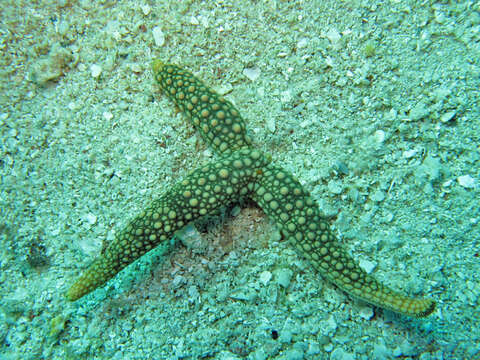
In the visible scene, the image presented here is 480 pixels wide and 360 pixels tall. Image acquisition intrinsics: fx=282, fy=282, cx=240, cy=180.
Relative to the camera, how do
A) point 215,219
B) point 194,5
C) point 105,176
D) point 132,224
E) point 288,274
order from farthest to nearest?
point 194,5 < point 105,176 < point 215,219 < point 288,274 < point 132,224

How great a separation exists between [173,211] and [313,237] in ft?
4.70

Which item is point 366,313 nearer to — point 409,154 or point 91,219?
point 409,154

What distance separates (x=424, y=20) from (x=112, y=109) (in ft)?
13.5

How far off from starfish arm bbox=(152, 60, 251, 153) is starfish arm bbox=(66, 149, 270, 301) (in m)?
0.29

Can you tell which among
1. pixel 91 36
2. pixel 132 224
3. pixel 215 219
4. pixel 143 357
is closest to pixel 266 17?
pixel 91 36

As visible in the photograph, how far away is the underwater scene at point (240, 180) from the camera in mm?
2957

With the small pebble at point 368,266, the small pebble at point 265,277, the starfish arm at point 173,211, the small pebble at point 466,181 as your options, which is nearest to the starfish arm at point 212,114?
the starfish arm at point 173,211

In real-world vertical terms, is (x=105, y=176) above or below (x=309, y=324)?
above

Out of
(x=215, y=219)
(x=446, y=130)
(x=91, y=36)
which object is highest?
(x=91, y=36)

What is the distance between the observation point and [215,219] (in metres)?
3.44

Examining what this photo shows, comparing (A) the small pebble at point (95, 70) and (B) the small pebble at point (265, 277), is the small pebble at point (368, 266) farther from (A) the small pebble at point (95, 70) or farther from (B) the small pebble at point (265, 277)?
(A) the small pebble at point (95, 70)

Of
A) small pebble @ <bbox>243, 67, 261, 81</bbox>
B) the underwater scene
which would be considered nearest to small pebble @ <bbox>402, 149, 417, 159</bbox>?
the underwater scene

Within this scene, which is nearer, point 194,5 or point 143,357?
point 143,357

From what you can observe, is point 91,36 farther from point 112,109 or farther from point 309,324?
point 309,324
